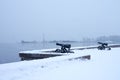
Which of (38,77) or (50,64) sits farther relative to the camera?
(50,64)

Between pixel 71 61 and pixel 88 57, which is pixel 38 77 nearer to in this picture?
pixel 71 61

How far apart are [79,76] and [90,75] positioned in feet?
1.48

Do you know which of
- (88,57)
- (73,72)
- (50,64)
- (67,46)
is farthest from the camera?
(67,46)

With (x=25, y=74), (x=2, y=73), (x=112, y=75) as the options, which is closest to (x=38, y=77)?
(x=25, y=74)

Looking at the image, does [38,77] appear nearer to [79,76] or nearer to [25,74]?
[25,74]

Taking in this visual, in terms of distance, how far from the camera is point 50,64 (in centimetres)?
1015

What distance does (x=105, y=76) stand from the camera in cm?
843

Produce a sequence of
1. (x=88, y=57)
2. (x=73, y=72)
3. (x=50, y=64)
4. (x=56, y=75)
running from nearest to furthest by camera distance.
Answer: (x=56, y=75) < (x=73, y=72) < (x=50, y=64) < (x=88, y=57)

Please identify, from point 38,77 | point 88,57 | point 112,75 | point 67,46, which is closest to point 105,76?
point 112,75

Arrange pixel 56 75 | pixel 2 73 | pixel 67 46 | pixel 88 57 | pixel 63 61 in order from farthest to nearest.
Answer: pixel 67 46
pixel 88 57
pixel 63 61
pixel 56 75
pixel 2 73

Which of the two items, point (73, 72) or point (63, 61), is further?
point (63, 61)

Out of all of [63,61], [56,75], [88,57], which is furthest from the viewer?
[88,57]

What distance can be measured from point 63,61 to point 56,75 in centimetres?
287

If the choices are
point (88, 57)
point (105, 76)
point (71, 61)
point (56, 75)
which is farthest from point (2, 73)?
point (88, 57)
